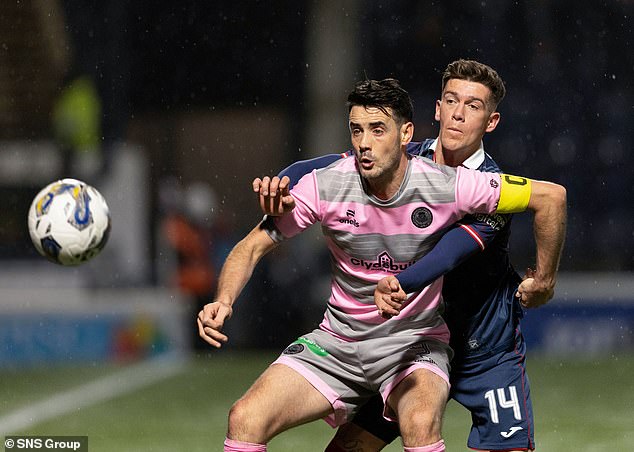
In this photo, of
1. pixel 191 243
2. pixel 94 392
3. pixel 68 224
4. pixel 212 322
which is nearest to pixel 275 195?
pixel 212 322

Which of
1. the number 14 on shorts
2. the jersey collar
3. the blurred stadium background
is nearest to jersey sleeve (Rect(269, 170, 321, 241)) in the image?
the jersey collar

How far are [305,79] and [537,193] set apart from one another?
1118cm

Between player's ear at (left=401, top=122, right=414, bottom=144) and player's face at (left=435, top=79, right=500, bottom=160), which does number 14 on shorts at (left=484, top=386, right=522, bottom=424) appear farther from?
player's ear at (left=401, top=122, right=414, bottom=144)

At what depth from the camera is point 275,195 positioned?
475cm

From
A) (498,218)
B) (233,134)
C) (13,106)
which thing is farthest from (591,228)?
(498,218)

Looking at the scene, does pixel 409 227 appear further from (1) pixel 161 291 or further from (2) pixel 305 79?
(2) pixel 305 79

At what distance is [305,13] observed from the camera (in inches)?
636

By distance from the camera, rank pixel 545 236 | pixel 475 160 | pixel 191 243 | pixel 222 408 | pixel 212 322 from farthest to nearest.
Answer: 1. pixel 191 243
2. pixel 222 408
3. pixel 475 160
4. pixel 545 236
5. pixel 212 322

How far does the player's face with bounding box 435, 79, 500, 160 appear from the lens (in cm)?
505

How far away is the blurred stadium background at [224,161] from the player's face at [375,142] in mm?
3804

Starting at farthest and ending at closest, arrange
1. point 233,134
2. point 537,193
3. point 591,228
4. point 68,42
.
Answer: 1. point 233,134
2. point 68,42
3. point 591,228
4. point 537,193

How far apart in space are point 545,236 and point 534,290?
229mm

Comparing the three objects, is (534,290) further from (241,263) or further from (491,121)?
(241,263)

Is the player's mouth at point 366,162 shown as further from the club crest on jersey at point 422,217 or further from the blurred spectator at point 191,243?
the blurred spectator at point 191,243
